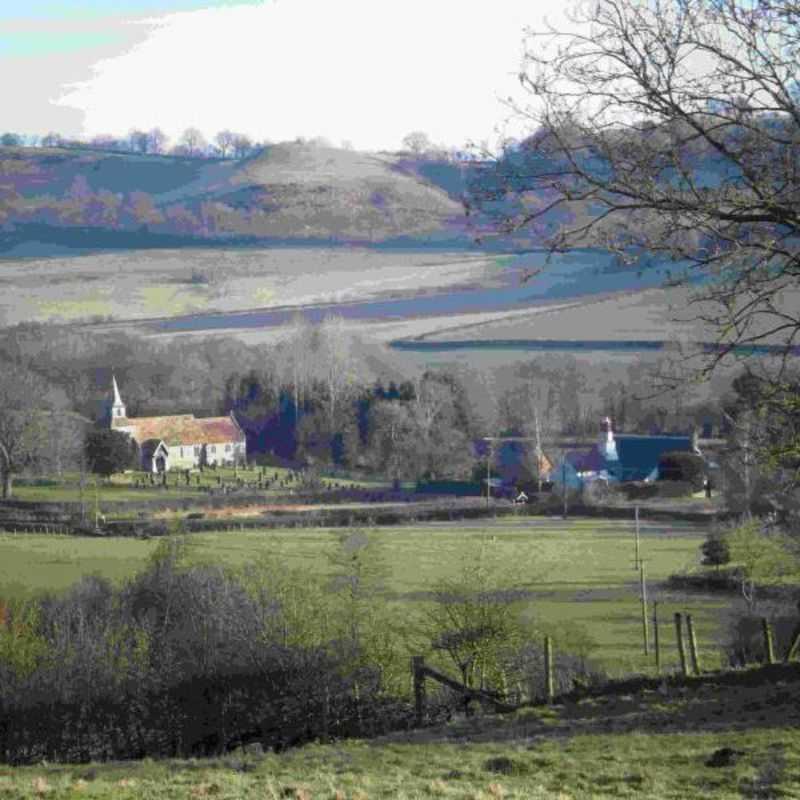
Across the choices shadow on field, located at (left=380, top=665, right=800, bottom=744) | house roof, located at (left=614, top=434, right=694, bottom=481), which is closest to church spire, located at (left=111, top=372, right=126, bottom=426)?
house roof, located at (left=614, top=434, right=694, bottom=481)

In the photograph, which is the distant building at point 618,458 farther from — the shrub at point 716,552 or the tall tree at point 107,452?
the shrub at point 716,552

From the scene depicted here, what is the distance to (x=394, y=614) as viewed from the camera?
25.2 metres

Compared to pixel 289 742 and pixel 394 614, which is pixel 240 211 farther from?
pixel 289 742

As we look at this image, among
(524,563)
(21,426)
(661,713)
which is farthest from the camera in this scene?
(21,426)

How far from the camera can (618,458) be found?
60812 mm

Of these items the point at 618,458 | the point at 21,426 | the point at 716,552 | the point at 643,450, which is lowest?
the point at 716,552

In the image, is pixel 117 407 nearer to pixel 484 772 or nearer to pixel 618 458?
pixel 618 458

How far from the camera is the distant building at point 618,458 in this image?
5809 centimetres

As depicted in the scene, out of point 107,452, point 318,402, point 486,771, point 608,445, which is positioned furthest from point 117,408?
point 486,771

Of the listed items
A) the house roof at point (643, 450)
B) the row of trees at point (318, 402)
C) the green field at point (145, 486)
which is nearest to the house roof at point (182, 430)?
the row of trees at point (318, 402)

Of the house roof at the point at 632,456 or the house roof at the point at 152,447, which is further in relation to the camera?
the house roof at the point at 152,447

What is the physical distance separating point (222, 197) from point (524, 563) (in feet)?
431

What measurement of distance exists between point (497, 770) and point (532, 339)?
7989cm

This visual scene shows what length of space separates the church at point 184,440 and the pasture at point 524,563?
73.2 ft
